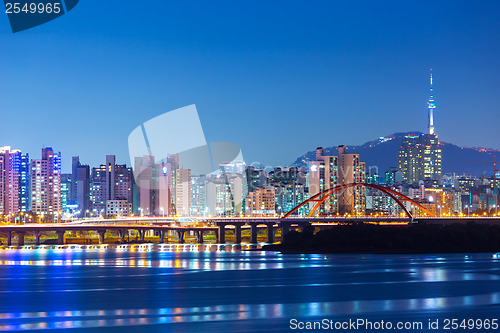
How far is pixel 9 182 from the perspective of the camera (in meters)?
173

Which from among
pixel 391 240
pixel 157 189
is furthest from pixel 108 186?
pixel 391 240

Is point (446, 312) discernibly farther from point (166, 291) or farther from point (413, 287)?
point (166, 291)

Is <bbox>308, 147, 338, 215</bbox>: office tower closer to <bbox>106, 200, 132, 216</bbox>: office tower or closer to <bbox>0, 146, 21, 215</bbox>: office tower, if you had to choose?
<bbox>106, 200, 132, 216</bbox>: office tower

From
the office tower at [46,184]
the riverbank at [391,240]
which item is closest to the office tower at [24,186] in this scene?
the office tower at [46,184]

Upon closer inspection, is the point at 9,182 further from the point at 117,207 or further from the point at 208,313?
the point at 208,313

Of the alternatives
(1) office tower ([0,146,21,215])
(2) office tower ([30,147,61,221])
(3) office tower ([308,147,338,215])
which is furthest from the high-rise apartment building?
(1) office tower ([0,146,21,215])

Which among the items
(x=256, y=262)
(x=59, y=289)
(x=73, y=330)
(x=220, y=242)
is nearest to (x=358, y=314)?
(x=73, y=330)

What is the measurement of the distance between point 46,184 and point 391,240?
118298mm

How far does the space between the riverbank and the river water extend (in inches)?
767

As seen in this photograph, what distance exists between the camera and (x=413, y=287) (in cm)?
4106

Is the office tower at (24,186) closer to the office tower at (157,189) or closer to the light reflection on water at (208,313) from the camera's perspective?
the office tower at (157,189)

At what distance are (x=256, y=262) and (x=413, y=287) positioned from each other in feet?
74.8

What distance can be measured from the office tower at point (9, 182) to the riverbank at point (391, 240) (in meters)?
106

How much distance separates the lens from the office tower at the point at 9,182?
6767 inches
